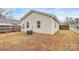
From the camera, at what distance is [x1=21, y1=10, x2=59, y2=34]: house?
2508 mm

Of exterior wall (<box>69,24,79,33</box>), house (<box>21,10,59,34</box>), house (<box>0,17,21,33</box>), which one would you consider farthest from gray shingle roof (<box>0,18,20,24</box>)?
exterior wall (<box>69,24,79,33</box>)

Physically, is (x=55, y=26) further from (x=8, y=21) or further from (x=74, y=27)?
(x=8, y=21)

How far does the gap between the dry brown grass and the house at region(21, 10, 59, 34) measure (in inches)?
3.2

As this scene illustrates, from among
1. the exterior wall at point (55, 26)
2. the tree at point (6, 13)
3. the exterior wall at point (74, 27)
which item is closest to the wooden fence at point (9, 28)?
the tree at point (6, 13)

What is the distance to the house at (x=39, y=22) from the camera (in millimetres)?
2508

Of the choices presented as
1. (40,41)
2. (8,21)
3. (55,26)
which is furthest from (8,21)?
(55,26)

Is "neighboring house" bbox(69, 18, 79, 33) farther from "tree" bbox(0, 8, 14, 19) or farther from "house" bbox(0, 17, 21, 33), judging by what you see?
"tree" bbox(0, 8, 14, 19)

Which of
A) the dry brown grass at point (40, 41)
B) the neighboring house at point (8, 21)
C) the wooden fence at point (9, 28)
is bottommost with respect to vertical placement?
the dry brown grass at point (40, 41)

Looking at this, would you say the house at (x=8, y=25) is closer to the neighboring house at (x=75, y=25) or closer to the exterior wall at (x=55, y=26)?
the exterior wall at (x=55, y=26)

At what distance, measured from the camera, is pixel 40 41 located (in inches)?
99.2

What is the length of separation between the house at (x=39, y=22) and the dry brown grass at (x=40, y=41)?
81 mm
